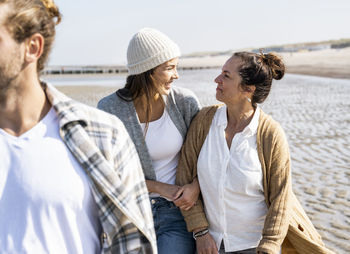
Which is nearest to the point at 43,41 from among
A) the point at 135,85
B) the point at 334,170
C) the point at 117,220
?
the point at 117,220

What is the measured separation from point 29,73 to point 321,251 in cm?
222

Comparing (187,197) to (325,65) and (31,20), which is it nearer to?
(31,20)

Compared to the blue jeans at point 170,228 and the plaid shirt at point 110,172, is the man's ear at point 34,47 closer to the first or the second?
the plaid shirt at point 110,172

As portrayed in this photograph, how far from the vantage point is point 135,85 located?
3463mm

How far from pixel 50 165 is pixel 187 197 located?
1.51 metres

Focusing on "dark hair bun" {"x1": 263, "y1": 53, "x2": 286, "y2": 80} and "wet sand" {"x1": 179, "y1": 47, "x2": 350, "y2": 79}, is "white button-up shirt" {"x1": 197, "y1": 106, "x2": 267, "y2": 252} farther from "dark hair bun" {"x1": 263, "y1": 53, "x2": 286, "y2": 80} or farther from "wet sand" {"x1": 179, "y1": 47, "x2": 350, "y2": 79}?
"wet sand" {"x1": 179, "y1": 47, "x2": 350, "y2": 79}

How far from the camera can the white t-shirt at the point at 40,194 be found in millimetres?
1817

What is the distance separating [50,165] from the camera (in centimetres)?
185

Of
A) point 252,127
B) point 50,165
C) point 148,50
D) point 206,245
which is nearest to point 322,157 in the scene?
point 252,127

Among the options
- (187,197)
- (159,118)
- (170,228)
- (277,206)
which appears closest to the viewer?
(277,206)

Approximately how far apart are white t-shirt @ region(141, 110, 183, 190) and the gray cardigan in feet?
0.17

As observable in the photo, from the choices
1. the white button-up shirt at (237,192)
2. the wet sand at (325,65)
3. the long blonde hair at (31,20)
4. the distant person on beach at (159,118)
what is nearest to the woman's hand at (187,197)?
the distant person on beach at (159,118)

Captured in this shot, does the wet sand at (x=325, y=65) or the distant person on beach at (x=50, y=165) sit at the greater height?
the distant person on beach at (x=50, y=165)

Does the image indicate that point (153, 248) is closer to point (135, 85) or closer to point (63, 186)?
point (63, 186)
